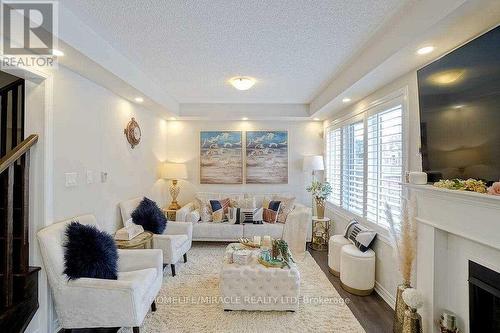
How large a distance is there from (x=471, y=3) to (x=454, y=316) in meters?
2.07

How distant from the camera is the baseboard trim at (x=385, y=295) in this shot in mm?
2714

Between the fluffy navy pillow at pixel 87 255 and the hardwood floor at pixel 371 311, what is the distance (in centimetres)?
240

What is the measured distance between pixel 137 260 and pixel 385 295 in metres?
2.74

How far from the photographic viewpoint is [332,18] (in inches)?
79.4

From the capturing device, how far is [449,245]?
196 centimetres

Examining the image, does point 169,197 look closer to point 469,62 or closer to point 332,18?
point 332,18

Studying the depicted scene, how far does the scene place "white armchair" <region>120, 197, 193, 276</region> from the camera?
334 cm

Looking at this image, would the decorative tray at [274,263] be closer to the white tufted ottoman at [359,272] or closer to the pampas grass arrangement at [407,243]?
the white tufted ottoman at [359,272]

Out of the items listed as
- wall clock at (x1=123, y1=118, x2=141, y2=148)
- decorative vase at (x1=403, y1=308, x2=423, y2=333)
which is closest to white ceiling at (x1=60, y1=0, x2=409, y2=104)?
wall clock at (x1=123, y1=118, x2=141, y2=148)

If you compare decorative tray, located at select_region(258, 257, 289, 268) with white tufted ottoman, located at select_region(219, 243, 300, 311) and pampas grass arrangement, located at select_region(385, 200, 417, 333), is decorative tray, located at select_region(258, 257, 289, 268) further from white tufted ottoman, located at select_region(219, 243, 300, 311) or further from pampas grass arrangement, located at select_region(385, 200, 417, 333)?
pampas grass arrangement, located at select_region(385, 200, 417, 333)

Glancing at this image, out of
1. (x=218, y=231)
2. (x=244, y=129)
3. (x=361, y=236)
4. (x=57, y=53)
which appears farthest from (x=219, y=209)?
(x=57, y=53)

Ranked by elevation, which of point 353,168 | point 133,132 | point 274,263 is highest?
point 133,132

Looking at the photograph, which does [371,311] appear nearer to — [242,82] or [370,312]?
[370,312]

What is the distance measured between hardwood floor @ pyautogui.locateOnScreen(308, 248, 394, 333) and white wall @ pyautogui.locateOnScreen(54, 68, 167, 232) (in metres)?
3.06
